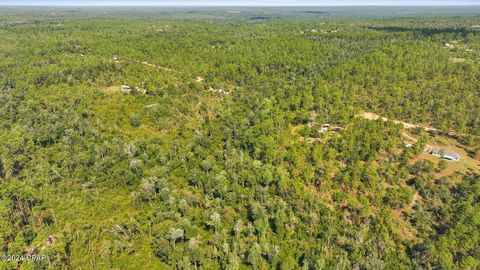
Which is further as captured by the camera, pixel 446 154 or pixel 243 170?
pixel 446 154

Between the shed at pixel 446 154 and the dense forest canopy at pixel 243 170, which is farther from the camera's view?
the shed at pixel 446 154

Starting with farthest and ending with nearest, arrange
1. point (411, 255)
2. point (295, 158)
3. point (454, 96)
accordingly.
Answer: point (454, 96), point (295, 158), point (411, 255)

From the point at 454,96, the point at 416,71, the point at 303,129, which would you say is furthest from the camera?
the point at 416,71

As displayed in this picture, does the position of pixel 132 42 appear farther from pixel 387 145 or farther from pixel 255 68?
pixel 387 145

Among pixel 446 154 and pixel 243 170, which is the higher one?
pixel 446 154

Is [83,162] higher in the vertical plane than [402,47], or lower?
lower

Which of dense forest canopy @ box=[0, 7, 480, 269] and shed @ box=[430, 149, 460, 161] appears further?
shed @ box=[430, 149, 460, 161]

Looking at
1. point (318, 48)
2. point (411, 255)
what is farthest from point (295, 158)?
point (318, 48)

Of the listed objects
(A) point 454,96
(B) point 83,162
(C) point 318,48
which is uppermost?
(C) point 318,48
